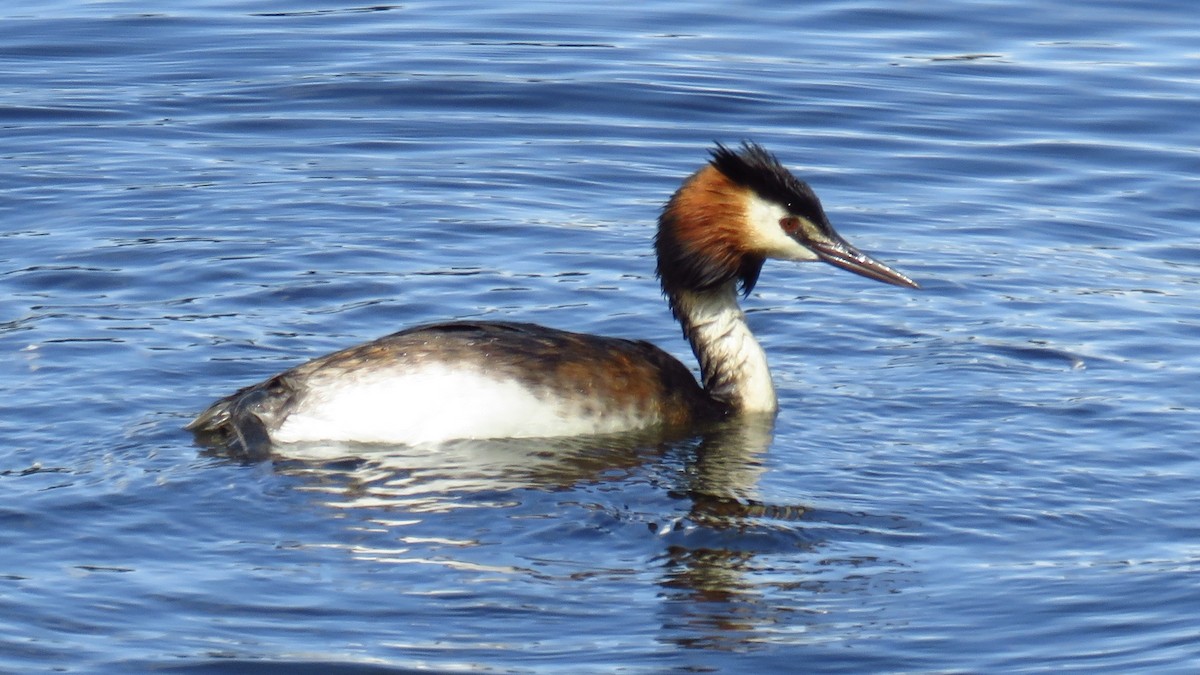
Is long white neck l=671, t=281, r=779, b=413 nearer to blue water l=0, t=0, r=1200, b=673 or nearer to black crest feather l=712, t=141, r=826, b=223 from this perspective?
blue water l=0, t=0, r=1200, b=673

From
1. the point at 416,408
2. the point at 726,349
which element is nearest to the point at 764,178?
the point at 726,349

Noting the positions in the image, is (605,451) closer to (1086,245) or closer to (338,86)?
(1086,245)

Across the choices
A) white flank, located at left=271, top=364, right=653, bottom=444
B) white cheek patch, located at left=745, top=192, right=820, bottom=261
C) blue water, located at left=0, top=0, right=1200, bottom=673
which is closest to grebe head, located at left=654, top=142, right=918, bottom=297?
white cheek patch, located at left=745, top=192, right=820, bottom=261

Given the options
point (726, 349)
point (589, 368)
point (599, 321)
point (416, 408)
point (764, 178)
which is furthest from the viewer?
point (599, 321)

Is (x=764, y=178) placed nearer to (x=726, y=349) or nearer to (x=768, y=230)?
(x=768, y=230)

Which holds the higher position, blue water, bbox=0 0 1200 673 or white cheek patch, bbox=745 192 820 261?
white cheek patch, bbox=745 192 820 261

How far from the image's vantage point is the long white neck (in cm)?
904

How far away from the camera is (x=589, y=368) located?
8414mm

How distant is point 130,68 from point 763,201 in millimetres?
7254

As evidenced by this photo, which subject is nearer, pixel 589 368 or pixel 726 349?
pixel 589 368

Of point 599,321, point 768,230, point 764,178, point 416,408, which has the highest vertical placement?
point 764,178

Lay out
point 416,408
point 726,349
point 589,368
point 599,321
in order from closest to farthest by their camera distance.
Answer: point 416,408
point 589,368
point 726,349
point 599,321

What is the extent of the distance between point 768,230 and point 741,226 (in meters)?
0.12

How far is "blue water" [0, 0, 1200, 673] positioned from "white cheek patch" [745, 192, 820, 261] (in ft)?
2.22
